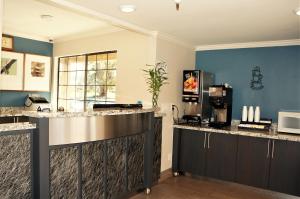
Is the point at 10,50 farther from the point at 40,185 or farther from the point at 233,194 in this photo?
the point at 233,194

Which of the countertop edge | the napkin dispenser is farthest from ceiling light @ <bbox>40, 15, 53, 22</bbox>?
the countertop edge

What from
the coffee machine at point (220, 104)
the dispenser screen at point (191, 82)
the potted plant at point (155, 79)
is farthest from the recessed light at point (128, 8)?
the coffee machine at point (220, 104)

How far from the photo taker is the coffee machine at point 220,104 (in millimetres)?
4180

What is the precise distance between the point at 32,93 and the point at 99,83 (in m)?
1.61

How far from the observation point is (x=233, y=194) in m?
3.66

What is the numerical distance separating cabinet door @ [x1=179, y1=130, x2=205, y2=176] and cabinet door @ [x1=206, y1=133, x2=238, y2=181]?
0.39 feet

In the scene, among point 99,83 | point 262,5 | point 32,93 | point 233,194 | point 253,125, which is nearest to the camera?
point 262,5

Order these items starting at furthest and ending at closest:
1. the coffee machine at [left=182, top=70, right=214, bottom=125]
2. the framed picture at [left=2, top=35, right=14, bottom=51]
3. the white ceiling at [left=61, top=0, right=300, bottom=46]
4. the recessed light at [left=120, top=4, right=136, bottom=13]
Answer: the framed picture at [left=2, top=35, right=14, bottom=51] < the coffee machine at [left=182, top=70, right=214, bottom=125] < the recessed light at [left=120, top=4, right=136, bottom=13] < the white ceiling at [left=61, top=0, right=300, bottom=46]

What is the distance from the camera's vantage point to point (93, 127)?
2.68 m

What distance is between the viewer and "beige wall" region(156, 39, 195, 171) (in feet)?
13.6

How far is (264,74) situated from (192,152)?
182 cm

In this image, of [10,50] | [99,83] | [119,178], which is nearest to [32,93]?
[10,50]

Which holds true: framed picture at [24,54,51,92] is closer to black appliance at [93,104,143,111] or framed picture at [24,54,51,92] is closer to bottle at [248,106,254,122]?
black appliance at [93,104,143,111]

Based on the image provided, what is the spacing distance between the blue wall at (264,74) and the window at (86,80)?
1.91 meters
